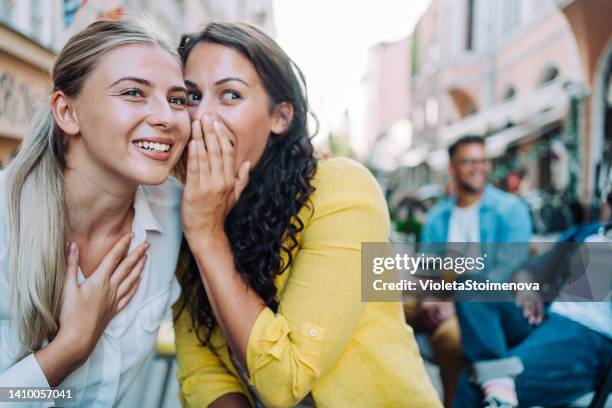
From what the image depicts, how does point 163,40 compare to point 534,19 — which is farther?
point 534,19

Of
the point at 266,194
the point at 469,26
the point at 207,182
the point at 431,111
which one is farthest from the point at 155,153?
the point at 431,111

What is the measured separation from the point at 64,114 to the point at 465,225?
3.31 m

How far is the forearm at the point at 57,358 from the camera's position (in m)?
1.38

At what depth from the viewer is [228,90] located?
1673 mm

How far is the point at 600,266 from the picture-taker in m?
2.22

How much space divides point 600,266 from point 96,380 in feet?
6.09

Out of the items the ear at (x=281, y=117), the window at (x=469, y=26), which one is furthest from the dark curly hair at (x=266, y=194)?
the window at (x=469, y=26)

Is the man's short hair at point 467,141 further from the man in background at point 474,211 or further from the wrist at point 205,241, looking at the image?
the wrist at point 205,241

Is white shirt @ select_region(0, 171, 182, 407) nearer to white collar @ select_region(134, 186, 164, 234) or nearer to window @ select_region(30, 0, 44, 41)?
white collar @ select_region(134, 186, 164, 234)

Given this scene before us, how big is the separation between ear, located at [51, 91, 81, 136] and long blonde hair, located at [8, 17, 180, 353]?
23 millimetres

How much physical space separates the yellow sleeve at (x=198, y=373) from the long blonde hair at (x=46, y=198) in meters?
0.46

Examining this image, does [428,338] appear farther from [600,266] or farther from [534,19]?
[534,19]

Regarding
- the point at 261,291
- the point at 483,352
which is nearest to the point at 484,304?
the point at 483,352

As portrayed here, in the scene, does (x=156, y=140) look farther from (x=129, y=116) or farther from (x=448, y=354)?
(x=448, y=354)
